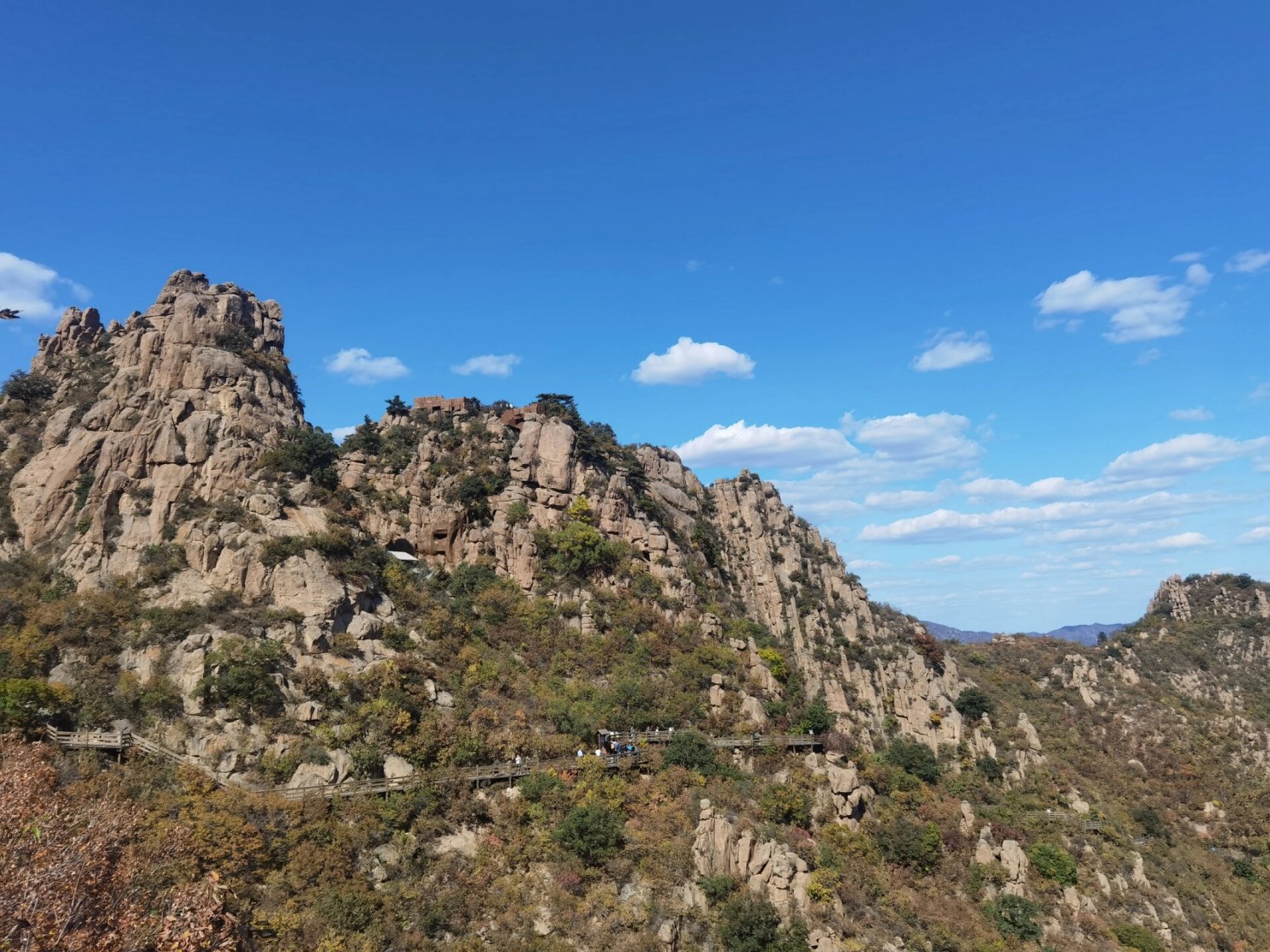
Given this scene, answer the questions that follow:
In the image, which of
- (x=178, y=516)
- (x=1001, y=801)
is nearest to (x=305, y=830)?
(x=178, y=516)

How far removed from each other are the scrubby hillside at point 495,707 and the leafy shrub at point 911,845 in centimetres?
14

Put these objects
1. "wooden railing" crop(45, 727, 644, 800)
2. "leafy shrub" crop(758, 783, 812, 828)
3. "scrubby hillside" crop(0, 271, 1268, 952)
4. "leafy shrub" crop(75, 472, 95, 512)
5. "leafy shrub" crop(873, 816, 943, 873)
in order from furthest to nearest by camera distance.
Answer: "leafy shrub" crop(75, 472, 95, 512) → "leafy shrub" crop(873, 816, 943, 873) → "leafy shrub" crop(758, 783, 812, 828) → "wooden railing" crop(45, 727, 644, 800) → "scrubby hillside" crop(0, 271, 1268, 952)

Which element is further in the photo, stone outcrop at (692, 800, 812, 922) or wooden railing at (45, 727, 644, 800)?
stone outcrop at (692, 800, 812, 922)

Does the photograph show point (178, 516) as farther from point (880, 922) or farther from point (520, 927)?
point (880, 922)

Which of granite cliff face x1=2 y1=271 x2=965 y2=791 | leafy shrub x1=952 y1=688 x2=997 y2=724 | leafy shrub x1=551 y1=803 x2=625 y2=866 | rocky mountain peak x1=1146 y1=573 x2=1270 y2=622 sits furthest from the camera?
rocky mountain peak x1=1146 y1=573 x2=1270 y2=622

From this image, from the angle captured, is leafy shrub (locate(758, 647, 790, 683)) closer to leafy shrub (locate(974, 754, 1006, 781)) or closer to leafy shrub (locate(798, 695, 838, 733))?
leafy shrub (locate(798, 695, 838, 733))

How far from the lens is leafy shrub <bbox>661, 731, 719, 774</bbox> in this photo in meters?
35.4

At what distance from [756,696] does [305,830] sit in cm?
2524

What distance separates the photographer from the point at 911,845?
34500 millimetres

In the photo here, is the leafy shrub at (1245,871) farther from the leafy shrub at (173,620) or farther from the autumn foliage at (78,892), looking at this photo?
the leafy shrub at (173,620)

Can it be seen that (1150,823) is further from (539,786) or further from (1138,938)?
(539,786)

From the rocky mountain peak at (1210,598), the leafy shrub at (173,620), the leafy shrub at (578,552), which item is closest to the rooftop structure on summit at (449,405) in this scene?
the leafy shrub at (578,552)

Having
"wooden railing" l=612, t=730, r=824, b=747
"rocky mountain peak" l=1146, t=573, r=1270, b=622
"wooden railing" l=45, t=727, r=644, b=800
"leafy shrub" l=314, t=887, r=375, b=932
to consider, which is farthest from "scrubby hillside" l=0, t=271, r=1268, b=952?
"rocky mountain peak" l=1146, t=573, r=1270, b=622

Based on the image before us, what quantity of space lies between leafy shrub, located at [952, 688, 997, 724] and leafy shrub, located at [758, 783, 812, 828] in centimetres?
2606
